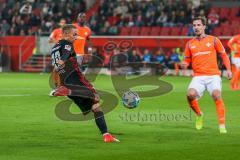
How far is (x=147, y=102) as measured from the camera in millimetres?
21484

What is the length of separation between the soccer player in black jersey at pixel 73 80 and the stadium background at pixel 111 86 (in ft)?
1.54

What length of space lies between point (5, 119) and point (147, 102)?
19.4ft

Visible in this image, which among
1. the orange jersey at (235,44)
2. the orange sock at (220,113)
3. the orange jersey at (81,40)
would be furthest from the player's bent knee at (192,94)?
the orange jersey at (235,44)

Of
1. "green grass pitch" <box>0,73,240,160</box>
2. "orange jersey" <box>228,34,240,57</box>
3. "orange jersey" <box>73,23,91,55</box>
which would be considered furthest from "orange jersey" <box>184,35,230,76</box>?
"orange jersey" <box>228,34,240,57</box>

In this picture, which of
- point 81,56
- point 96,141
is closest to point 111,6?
point 81,56

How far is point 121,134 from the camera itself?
1410 centimetres

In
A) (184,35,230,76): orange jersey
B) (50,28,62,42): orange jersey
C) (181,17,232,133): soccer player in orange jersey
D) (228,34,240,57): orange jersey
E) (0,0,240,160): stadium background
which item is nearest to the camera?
(0,0,240,160): stadium background

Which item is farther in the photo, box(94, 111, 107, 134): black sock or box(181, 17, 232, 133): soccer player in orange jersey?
box(181, 17, 232, 133): soccer player in orange jersey

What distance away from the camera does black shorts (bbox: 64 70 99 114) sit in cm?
1310

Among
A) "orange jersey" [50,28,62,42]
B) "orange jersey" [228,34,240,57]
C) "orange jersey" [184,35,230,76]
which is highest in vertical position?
"orange jersey" [184,35,230,76]

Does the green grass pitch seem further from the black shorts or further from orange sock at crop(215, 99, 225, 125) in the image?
the black shorts

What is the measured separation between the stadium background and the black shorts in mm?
685

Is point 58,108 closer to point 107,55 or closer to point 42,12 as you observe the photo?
point 107,55

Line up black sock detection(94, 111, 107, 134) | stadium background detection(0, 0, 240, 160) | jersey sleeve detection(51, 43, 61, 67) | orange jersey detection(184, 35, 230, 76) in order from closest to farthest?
1. stadium background detection(0, 0, 240, 160)
2. black sock detection(94, 111, 107, 134)
3. jersey sleeve detection(51, 43, 61, 67)
4. orange jersey detection(184, 35, 230, 76)
